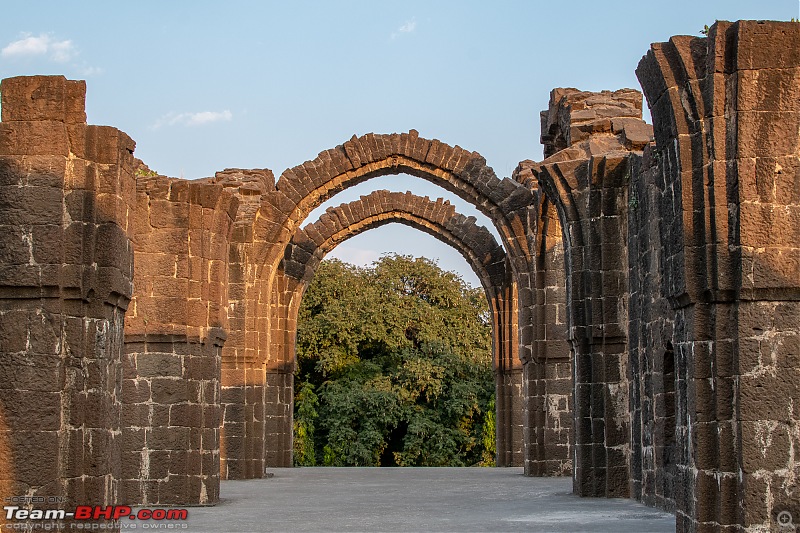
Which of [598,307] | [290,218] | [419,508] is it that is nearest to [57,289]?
[419,508]

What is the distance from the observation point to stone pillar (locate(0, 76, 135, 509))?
22.3 feet

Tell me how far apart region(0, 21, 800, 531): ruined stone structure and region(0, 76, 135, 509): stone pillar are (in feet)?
0.04

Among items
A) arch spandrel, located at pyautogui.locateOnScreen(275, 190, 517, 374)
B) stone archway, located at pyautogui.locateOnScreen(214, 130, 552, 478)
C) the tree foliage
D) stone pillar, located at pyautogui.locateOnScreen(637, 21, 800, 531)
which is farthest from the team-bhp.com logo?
the tree foliage

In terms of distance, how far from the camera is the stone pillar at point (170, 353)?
11.2 meters

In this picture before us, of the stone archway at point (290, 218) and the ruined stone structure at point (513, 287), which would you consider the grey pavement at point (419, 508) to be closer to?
the ruined stone structure at point (513, 287)

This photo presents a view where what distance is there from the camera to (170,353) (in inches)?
445

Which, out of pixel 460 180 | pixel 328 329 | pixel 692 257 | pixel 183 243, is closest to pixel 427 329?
pixel 328 329

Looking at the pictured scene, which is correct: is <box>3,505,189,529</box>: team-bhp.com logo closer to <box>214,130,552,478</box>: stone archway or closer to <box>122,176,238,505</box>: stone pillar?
<box>122,176,238,505</box>: stone pillar

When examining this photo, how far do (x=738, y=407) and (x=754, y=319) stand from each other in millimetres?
539

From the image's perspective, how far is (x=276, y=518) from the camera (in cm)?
1034

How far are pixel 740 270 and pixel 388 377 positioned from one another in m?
22.9

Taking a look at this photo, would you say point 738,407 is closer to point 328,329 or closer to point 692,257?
point 692,257

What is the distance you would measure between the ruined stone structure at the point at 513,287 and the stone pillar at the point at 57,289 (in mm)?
13

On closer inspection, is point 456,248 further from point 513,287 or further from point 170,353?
point 170,353
